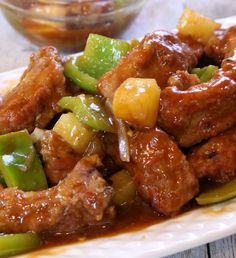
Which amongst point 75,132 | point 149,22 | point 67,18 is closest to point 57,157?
point 75,132

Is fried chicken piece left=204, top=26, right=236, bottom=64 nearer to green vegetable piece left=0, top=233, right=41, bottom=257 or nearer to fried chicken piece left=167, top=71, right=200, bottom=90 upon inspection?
fried chicken piece left=167, top=71, right=200, bottom=90

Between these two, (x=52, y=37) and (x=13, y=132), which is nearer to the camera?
(x=13, y=132)

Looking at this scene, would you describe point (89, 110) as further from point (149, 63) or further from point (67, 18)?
point (67, 18)

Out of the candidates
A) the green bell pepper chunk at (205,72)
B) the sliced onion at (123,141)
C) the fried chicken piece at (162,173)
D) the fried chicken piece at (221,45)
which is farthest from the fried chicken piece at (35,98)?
the fried chicken piece at (221,45)

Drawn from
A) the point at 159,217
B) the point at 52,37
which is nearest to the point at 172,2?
the point at 52,37

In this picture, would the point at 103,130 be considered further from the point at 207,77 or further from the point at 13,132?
the point at 207,77

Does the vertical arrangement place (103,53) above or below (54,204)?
above

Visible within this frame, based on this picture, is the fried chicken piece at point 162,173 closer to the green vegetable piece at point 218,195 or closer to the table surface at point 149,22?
the green vegetable piece at point 218,195

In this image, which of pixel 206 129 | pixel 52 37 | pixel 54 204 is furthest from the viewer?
pixel 52 37

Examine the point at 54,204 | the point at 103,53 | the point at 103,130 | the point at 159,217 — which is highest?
the point at 103,53
